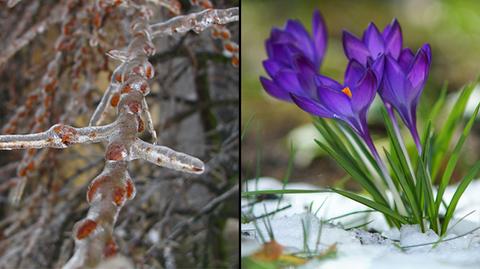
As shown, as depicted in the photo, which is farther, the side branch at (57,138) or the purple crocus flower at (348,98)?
the purple crocus flower at (348,98)

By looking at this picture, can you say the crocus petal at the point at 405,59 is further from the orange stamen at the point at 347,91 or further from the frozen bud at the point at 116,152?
the frozen bud at the point at 116,152

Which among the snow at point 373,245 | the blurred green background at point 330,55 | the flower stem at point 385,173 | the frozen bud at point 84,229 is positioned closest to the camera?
the frozen bud at point 84,229

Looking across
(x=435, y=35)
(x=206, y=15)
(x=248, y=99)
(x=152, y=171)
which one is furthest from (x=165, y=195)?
(x=435, y=35)

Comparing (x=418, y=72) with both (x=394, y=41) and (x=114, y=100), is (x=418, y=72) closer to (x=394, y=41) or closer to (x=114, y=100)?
(x=394, y=41)

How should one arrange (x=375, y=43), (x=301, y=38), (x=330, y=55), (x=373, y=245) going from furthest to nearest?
(x=330, y=55) < (x=301, y=38) < (x=375, y=43) < (x=373, y=245)

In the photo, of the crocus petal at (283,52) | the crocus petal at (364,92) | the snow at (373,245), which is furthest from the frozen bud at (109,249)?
the crocus petal at (283,52)

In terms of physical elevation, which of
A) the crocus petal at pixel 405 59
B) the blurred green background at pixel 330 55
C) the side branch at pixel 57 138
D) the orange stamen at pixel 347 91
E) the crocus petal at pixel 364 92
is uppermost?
the blurred green background at pixel 330 55

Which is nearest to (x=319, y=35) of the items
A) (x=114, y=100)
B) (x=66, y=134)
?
(x=114, y=100)
